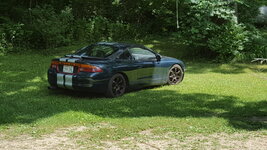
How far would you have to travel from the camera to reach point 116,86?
36.1 feet

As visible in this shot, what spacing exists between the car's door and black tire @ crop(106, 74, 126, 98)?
2.16ft

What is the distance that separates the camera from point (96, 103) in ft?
33.1

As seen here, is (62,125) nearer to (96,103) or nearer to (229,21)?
(96,103)

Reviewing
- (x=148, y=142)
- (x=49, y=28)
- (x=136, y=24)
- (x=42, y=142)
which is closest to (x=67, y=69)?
(x=42, y=142)

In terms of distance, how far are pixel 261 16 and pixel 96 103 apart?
19717mm

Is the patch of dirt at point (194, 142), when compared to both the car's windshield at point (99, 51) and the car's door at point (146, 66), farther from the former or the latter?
the car's door at point (146, 66)

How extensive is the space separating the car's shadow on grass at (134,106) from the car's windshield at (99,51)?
108 cm

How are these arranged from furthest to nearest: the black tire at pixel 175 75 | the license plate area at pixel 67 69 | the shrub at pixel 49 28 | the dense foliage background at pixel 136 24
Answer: the shrub at pixel 49 28
the dense foliage background at pixel 136 24
the black tire at pixel 175 75
the license plate area at pixel 67 69

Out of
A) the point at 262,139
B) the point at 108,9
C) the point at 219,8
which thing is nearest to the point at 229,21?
the point at 219,8

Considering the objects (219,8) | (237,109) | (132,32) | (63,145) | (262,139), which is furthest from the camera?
(132,32)

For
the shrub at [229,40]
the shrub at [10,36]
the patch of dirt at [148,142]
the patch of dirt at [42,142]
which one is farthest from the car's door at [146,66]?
the shrub at [10,36]

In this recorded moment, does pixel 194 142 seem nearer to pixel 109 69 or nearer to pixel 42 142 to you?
pixel 42 142

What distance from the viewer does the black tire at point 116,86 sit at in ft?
35.1

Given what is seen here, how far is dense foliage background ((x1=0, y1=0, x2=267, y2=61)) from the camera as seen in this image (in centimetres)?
1797
